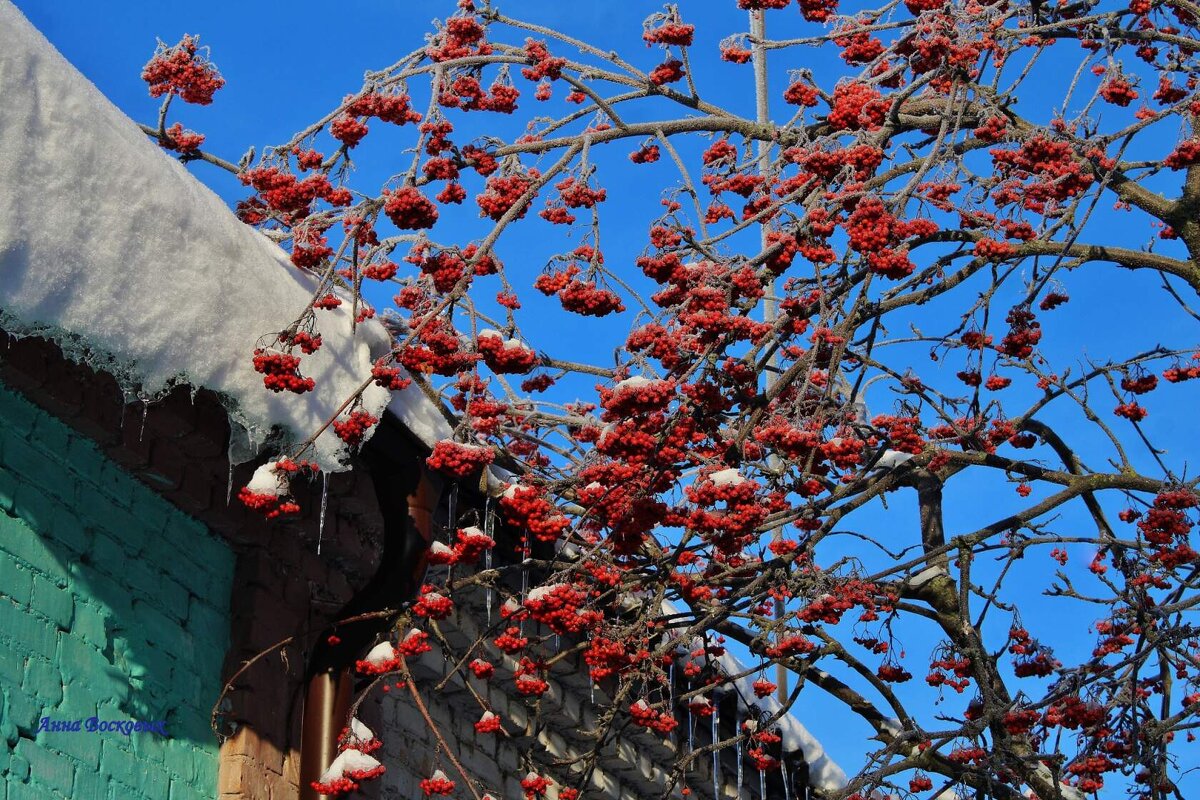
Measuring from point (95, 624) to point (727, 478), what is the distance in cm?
190

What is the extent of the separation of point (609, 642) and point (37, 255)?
110 inches

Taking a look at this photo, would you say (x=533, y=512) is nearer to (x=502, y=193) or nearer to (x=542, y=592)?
(x=542, y=592)

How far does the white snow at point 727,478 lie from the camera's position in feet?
15.3

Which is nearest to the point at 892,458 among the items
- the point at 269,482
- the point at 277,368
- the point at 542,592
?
the point at 542,592

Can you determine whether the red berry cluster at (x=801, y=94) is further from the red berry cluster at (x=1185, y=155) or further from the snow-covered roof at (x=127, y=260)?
the snow-covered roof at (x=127, y=260)

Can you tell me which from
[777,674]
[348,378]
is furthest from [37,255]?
[777,674]

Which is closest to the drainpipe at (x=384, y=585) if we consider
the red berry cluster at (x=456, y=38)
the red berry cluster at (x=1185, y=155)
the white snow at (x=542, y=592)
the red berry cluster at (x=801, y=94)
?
the white snow at (x=542, y=592)

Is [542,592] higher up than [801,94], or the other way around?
[801,94]

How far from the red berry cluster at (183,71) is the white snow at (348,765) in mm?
2559

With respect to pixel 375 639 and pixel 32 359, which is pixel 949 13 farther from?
pixel 32 359

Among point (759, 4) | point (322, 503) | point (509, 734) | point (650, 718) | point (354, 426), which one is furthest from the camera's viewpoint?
point (509, 734)

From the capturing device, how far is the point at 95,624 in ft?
14.7

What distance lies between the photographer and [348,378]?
4.96 metres

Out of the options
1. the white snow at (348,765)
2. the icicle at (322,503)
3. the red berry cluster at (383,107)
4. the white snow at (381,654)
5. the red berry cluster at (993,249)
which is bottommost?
the white snow at (348,765)
